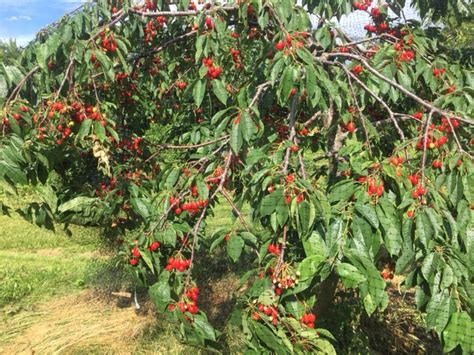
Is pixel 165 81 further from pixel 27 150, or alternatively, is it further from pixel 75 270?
pixel 75 270

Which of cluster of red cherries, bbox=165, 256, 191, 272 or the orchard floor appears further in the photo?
the orchard floor

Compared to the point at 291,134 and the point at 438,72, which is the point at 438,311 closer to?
the point at 291,134

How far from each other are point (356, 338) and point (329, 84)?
6.29 ft

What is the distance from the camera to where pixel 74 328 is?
3652mm

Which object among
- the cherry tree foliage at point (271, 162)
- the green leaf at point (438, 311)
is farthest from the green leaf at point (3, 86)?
the green leaf at point (438, 311)

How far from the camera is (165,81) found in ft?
9.46

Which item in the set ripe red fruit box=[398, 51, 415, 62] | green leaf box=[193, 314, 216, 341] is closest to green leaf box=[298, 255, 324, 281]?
green leaf box=[193, 314, 216, 341]

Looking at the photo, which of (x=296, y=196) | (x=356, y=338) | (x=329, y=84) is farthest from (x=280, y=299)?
(x=356, y=338)

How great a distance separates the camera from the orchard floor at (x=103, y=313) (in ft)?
10.1

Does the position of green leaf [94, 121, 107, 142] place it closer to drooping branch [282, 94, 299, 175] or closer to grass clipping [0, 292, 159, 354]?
drooping branch [282, 94, 299, 175]

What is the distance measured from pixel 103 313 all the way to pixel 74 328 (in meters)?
0.33

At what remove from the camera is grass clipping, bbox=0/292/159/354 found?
3.35m

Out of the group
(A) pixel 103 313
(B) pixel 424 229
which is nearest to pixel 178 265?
(B) pixel 424 229

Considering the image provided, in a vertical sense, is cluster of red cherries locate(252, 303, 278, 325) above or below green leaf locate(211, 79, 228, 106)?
below
